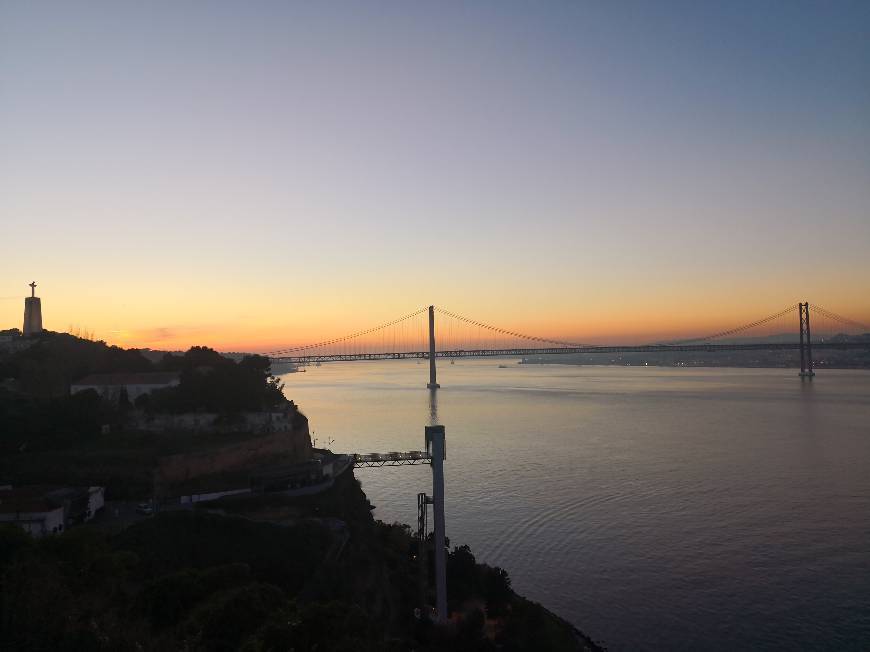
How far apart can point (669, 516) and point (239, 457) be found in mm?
10122

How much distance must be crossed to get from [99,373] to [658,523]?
14728mm

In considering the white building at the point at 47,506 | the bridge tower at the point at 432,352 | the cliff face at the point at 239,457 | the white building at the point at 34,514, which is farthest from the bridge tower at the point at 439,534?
the bridge tower at the point at 432,352

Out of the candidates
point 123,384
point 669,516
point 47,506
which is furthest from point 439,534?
point 123,384

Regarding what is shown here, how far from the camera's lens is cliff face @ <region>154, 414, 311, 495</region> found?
41.2 ft

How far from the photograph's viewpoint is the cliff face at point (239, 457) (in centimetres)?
1256

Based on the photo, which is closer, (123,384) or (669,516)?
(669,516)

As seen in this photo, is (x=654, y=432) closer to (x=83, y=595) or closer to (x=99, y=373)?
(x=99, y=373)

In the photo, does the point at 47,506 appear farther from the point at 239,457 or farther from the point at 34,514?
the point at 239,457

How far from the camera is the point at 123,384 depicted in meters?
16.2

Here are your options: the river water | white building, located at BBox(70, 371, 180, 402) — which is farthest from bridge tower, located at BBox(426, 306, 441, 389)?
white building, located at BBox(70, 371, 180, 402)

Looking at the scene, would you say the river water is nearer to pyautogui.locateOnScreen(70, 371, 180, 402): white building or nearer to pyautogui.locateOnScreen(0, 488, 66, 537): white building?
pyautogui.locateOnScreen(70, 371, 180, 402): white building

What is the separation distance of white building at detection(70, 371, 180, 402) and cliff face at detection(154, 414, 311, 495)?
337 centimetres

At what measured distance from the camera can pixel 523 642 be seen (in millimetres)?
9039

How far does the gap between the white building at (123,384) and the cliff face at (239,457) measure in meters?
3.37
